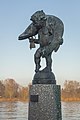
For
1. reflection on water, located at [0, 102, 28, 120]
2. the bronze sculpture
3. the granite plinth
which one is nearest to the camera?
the granite plinth

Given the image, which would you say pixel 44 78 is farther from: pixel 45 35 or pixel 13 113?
pixel 13 113

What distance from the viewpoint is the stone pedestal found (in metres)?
8.11

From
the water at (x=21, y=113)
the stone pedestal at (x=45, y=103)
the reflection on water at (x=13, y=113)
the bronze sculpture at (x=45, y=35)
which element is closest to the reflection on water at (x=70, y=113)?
the water at (x=21, y=113)

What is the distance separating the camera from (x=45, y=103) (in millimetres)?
8133

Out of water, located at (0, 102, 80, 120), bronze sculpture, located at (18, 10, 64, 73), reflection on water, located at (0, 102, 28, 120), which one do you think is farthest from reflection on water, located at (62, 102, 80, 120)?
bronze sculpture, located at (18, 10, 64, 73)

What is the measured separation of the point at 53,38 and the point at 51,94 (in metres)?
1.71

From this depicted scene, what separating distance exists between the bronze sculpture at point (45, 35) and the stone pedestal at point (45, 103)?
636 millimetres

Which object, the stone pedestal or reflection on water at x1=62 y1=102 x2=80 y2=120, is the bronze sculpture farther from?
reflection on water at x1=62 y1=102 x2=80 y2=120

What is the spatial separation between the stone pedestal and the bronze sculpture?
25.0 inches

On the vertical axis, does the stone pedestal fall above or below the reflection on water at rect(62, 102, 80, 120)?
above

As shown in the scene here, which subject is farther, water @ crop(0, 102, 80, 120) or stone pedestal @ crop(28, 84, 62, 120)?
water @ crop(0, 102, 80, 120)

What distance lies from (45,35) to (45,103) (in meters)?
1.99

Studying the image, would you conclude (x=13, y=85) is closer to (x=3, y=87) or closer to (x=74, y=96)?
(x=3, y=87)

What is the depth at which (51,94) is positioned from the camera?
816 centimetres
